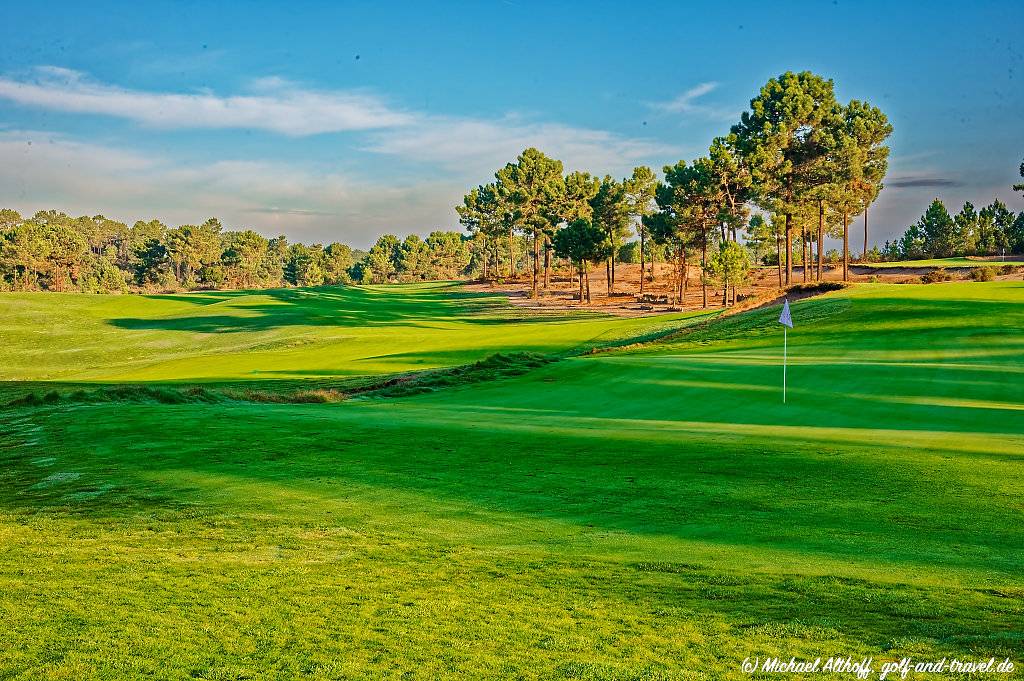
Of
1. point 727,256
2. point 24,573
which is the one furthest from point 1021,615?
point 727,256

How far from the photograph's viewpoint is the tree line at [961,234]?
11638cm

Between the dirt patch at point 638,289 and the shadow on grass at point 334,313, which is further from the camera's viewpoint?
the dirt patch at point 638,289

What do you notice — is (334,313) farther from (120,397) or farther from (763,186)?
(120,397)

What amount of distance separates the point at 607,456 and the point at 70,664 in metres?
10.1

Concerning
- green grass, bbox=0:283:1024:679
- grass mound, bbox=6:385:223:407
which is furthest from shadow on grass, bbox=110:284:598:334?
green grass, bbox=0:283:1024:679

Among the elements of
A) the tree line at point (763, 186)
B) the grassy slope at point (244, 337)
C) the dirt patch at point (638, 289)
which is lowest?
the grassy slope at point (244, 337)

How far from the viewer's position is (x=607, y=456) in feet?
47.7

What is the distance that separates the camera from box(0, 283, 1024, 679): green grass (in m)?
6.36

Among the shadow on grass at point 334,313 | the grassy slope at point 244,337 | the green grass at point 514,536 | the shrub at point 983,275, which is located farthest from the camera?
the shadow on grass at point 334,313

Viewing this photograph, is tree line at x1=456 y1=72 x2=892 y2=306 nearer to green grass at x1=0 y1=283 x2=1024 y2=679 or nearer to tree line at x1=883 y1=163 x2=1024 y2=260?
tree line at x1=883 y1=163 x2=1024 y2=260

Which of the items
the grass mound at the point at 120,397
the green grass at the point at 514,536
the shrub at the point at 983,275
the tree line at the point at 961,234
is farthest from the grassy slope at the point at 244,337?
the tree line at the point at 961,234

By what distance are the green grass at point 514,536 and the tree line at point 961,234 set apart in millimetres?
109484

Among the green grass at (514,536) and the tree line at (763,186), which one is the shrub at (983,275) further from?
the green grass at (514,536)

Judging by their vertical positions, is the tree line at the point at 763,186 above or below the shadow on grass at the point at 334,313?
above
